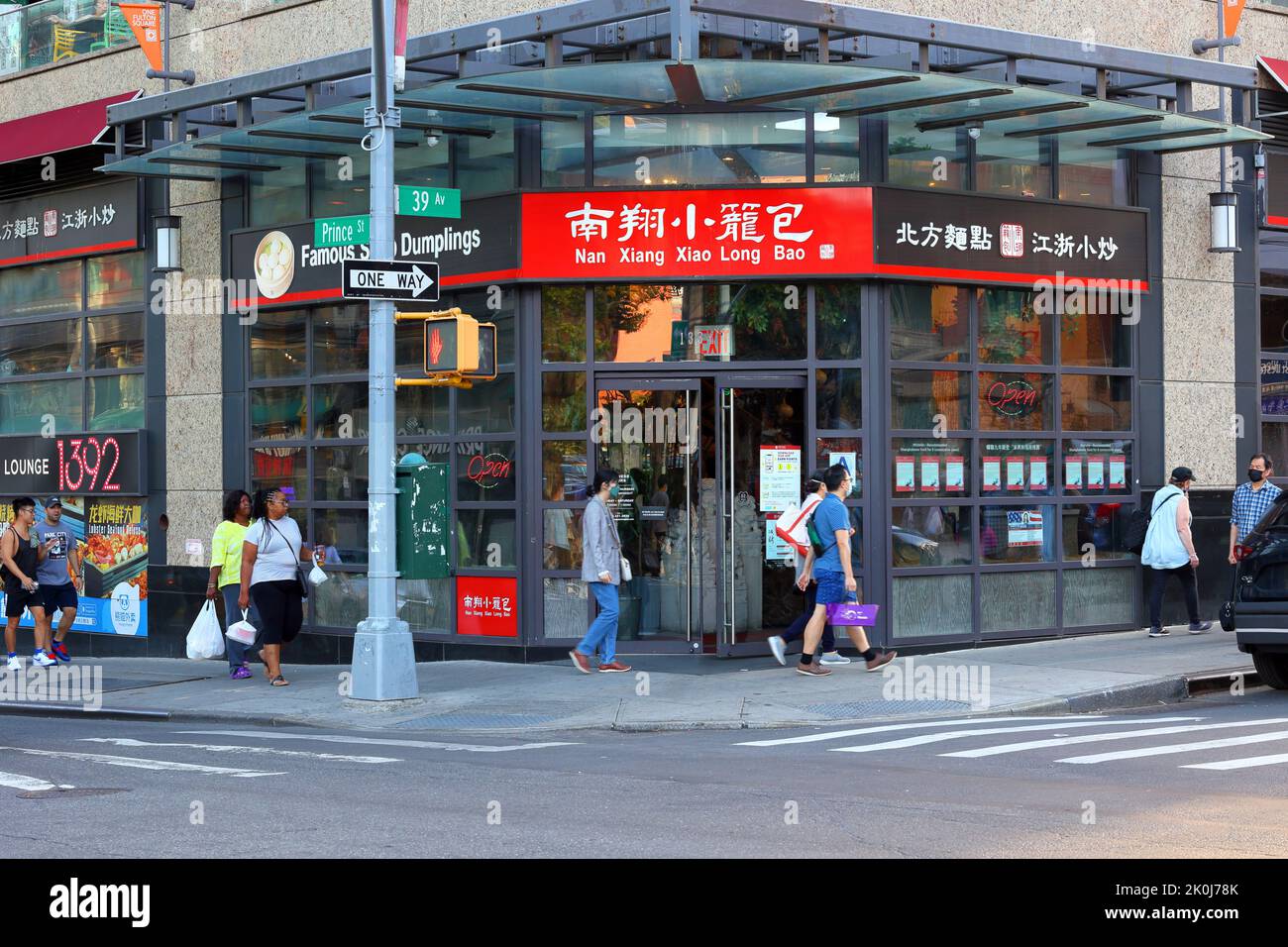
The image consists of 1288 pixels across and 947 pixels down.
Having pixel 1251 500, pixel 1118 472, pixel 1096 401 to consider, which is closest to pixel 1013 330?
pixel 1096 401

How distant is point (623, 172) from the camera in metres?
16.3

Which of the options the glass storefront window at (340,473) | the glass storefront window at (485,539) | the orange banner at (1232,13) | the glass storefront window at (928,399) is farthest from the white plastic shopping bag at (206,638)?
the orange banner at (1232,13)

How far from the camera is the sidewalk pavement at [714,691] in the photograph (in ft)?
43.2

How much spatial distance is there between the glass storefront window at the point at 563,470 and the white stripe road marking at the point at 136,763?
6165 mm

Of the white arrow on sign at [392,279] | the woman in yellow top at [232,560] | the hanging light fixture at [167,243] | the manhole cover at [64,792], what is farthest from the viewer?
the hanging light fixture at [167,243]

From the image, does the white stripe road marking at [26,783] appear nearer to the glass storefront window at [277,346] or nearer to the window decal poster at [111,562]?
the glass storefront window at [277,346]

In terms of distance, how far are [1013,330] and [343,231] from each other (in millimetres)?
7187

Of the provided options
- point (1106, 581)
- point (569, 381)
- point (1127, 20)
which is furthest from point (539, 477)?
point (1127, 20)

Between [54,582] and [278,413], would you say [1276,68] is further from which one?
[54,582]

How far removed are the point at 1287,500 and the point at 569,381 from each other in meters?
6.99

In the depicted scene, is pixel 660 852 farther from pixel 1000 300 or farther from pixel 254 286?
pixel 254 286

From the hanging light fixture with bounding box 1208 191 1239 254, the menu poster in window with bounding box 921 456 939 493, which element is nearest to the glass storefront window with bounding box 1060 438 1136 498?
the menu poster in window with bounding box 921 456 939 493

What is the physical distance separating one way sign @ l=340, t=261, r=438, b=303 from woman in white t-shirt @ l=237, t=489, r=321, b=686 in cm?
298

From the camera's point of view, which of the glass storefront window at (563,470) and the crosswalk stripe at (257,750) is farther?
the glass storefront window at (563,470)
